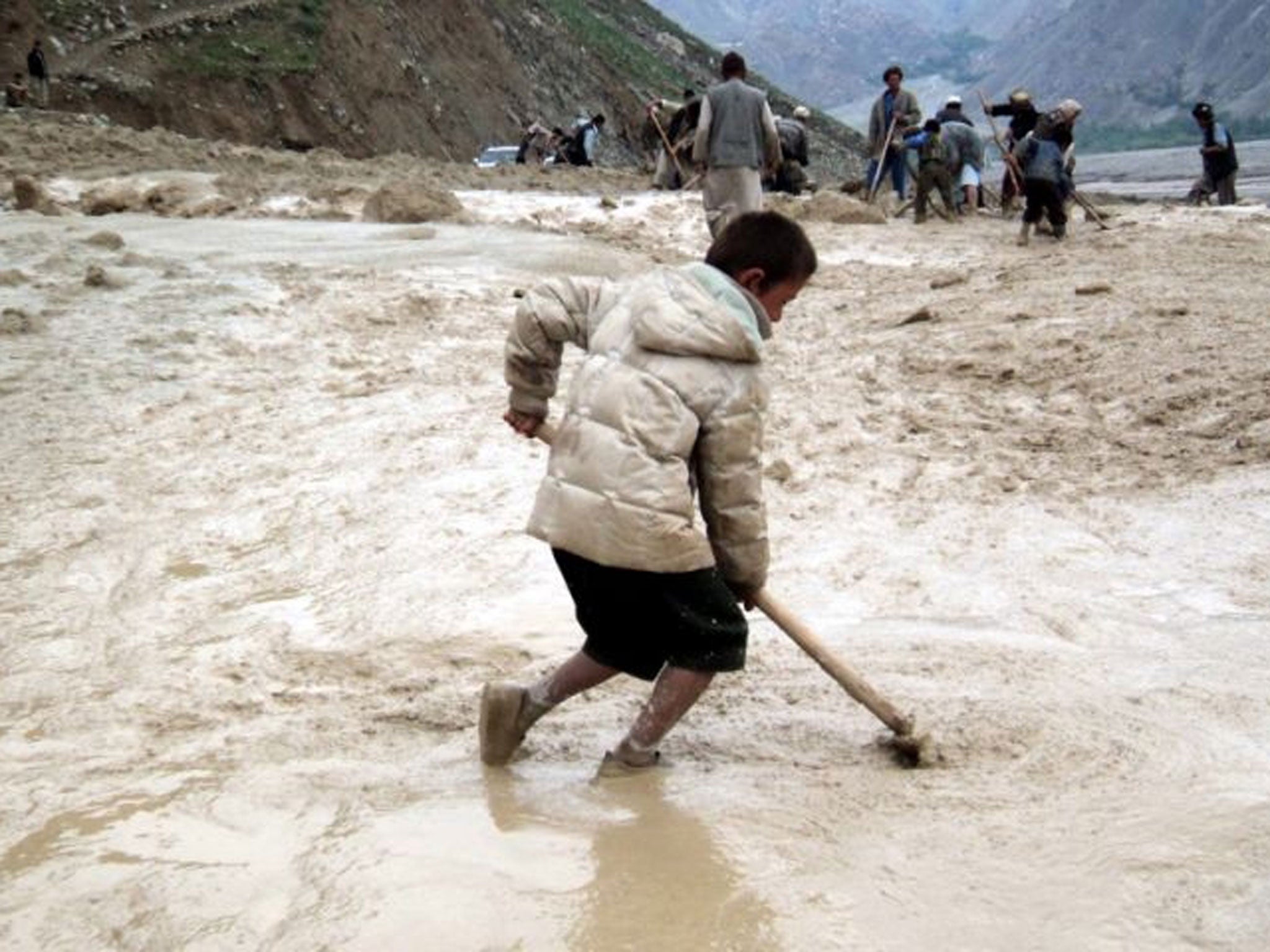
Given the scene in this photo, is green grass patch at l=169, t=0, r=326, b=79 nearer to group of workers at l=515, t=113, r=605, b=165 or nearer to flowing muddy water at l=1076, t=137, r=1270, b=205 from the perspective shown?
group of workers at l=515, t=113, r=605, b=165

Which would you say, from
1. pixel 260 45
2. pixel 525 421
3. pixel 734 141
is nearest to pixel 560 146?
pixel 260 45

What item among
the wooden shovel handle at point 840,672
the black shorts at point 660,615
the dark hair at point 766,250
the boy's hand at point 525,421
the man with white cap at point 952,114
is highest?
the dark hair at point 766,250

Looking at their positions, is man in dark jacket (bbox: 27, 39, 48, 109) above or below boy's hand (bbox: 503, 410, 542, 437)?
below

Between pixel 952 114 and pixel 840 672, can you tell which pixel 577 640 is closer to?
pixel 840 672

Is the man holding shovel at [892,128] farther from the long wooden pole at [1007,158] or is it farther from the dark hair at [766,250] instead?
the dark hair at [766,250]

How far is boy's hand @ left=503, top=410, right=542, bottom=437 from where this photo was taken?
10.7 ft

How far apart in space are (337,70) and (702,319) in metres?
27.9

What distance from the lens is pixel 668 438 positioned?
285 cm

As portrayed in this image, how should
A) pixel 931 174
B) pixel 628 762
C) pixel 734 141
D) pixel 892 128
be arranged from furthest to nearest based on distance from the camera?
pixel 892 128, pixel 931 174, pixel 734 141, pixel 628 762

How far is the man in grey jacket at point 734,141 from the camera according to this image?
9.09 metres

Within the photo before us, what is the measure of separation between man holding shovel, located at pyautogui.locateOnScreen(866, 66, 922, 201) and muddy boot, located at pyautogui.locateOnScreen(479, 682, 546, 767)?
36.7 ft

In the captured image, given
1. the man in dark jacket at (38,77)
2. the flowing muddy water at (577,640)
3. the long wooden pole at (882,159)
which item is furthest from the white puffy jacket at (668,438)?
the man in dark jacket at (38,77)

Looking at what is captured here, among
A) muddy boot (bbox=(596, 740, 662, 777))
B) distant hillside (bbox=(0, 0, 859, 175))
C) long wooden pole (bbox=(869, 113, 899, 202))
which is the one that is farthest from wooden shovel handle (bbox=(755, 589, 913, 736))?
distant hillside (bbox=(0, 0, 859, 175))

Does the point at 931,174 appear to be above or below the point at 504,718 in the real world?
above
